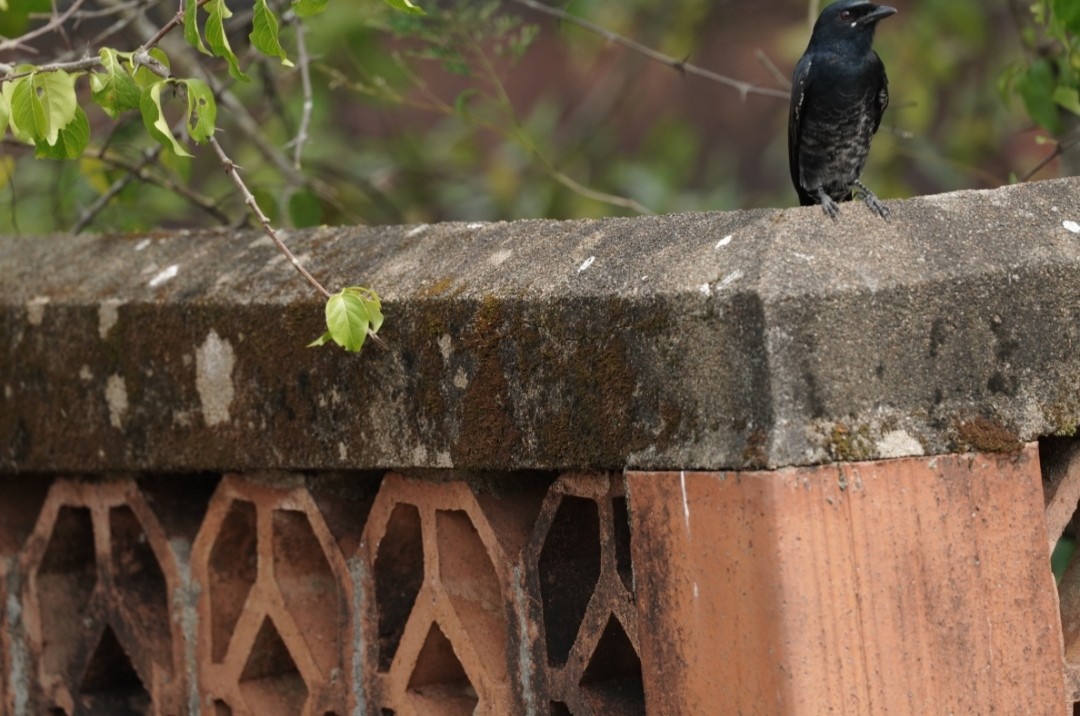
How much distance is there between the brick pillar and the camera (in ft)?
5.08

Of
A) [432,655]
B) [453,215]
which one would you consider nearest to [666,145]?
[453,215]

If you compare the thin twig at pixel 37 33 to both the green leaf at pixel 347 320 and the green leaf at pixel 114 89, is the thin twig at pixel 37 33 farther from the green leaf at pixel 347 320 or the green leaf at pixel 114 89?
the green leaf at pixel 347 320

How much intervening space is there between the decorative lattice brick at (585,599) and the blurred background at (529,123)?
52.7 inches

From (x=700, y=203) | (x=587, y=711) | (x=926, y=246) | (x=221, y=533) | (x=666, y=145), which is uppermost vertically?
(x=666, y=145)

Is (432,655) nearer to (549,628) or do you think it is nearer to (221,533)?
(549,628)

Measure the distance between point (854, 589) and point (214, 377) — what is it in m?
1.02

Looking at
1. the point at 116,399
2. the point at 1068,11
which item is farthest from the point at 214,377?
the point at 1068,11

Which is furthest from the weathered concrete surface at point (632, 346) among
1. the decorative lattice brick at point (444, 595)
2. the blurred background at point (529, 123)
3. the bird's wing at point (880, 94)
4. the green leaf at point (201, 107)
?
the bird's wing at point (880, 94)

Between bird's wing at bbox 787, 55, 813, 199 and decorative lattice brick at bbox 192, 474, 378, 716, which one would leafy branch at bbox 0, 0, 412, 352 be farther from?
bird's wing at bbox 787, 55, 813, 199

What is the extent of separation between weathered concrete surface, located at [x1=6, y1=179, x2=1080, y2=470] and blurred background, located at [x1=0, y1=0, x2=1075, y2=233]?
1.05m

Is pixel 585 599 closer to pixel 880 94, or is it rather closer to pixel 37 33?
pixel 37 33

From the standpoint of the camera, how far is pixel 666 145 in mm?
6078

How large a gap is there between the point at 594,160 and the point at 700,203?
96 centimetres

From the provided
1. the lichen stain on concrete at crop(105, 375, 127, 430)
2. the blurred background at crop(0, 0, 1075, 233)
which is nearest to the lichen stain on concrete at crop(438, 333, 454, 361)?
the lichen stain on concrete at crop(105, 375, 127, 430)
